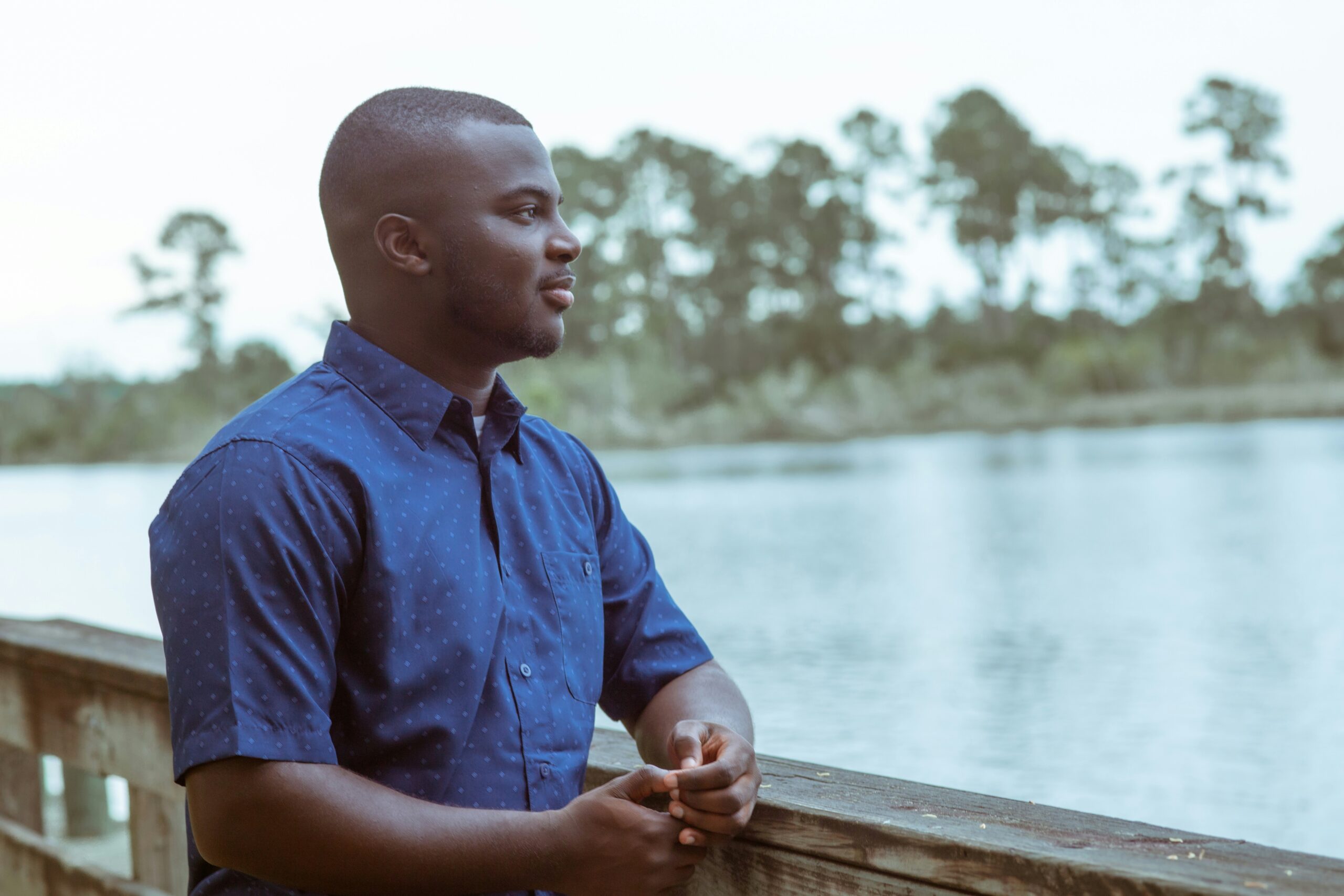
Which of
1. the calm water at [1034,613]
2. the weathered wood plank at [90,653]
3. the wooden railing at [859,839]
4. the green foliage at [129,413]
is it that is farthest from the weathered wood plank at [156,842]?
the green foliage at [129,413]

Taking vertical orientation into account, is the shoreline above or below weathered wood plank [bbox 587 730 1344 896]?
below

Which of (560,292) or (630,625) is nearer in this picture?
(560,292)

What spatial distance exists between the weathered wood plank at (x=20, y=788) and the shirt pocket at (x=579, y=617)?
1.11m

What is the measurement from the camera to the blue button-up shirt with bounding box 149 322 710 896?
0.90 metres

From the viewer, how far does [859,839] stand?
3.08 ft

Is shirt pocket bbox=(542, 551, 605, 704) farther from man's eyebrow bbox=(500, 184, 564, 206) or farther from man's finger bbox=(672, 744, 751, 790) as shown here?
man's eyebrow bbox=(500, 184, 564, 206)

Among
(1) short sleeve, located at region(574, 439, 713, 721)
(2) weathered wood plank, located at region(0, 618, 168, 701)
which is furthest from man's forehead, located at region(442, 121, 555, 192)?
(2) weathered wood plank, located at region(0, 618, 168, 701)

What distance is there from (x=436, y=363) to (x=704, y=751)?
0.36m

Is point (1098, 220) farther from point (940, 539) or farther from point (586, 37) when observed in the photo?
point (940, 539)

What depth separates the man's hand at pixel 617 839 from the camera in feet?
3.12

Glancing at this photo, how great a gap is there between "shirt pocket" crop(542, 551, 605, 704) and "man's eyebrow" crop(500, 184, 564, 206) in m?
0.28

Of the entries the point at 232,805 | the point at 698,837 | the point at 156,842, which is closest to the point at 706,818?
the point at 698,837

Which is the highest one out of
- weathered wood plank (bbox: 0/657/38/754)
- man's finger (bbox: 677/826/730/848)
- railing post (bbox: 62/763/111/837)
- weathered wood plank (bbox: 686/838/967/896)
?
man's finger (bbox: 677/826/730/848)

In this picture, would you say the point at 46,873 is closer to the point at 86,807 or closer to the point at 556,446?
the point at 86,807
